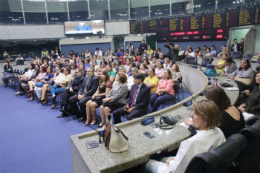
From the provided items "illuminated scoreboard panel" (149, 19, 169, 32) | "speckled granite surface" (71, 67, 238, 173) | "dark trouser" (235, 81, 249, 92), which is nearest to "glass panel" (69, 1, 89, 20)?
"illuminated scoreboard panel" (149, 19, 169, 32)

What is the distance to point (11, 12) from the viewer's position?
12.2m

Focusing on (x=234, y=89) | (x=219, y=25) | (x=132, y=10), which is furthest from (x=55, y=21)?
(x=234, y=89)

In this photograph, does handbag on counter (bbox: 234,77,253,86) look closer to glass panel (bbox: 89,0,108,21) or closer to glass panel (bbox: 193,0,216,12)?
glass panel (bbox: 193,0,216,12)

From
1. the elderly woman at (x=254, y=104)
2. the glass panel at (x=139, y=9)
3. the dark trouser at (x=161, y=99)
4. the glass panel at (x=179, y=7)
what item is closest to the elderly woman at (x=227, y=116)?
the elderly woman at (x=254, y=104)

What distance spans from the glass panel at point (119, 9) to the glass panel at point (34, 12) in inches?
181

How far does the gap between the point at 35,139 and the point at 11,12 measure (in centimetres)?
1168

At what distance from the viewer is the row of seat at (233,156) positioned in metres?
1.19

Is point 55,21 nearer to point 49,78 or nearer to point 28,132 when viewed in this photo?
point 49,78

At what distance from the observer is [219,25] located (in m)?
8.50

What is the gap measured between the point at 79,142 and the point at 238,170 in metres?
1.46

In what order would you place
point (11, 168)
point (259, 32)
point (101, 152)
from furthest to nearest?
point (259, 32) → point (11, 168) → point (101, 152)

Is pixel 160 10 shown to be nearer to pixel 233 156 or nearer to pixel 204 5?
pixel 204 5

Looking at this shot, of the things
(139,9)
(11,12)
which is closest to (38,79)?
(139,9)

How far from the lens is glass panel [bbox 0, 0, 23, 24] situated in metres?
11.9
